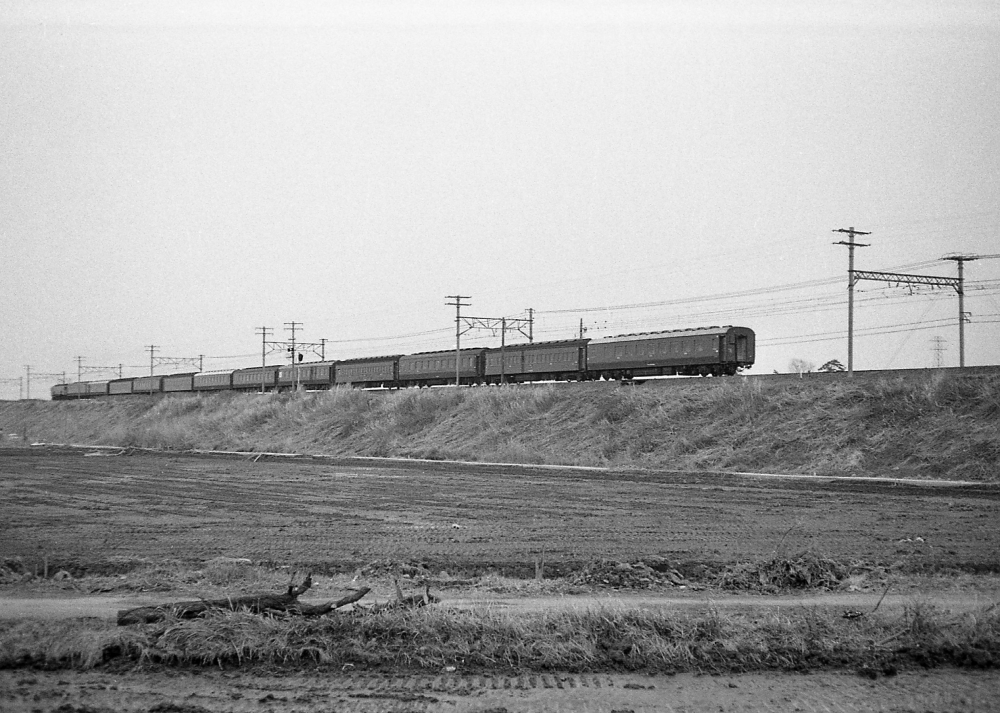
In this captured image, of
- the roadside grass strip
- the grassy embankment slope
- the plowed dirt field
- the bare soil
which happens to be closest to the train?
the grassy embankment slope

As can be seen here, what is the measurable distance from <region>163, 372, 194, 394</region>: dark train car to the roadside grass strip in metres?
101

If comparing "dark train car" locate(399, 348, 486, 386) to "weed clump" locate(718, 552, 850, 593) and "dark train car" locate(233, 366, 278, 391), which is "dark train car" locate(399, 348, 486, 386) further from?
"weed clump" locate(718, 552, 850, 593)

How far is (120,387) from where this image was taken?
118m

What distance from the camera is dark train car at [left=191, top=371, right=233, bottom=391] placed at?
98375 mm

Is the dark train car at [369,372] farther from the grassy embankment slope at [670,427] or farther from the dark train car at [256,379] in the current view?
the dark train car at [256,379]

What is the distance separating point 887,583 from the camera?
38.1ft

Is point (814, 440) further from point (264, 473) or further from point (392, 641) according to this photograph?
point (392, 641)

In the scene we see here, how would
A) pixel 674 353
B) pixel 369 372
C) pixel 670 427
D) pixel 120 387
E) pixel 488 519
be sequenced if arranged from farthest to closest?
pixel 120 387 < pixel 369 372 < pixel 674 353 < pixel 670 427 < pixel 488 519

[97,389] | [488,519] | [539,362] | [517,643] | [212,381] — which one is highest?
[539,362]

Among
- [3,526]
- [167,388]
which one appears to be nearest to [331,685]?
[3,526]

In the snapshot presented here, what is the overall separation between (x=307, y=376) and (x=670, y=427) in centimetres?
5329

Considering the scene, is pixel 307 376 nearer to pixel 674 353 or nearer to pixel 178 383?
pixel 178 383

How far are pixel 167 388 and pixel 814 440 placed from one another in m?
90.4

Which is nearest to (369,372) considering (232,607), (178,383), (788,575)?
(178,383)
